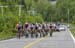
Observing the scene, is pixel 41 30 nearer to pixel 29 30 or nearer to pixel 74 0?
pixel 29 30

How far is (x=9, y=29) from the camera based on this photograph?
6097 centimetres

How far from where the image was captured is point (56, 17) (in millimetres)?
168500

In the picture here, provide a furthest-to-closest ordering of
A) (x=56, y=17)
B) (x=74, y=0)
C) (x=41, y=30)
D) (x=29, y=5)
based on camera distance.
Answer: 1. (x=56, y=17)
2. (x=74, y=0)
3. (x=29, y=5)
4. (x=41, y=30)

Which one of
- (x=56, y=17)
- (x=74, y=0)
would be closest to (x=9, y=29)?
(x=74, y=0)

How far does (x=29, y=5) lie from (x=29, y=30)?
268ft

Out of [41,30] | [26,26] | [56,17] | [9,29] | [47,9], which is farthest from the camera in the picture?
[47,9]

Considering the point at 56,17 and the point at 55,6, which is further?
the point at 55,6

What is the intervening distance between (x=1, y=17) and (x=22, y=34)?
824 inches

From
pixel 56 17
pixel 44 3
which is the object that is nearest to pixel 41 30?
pixel 56 17

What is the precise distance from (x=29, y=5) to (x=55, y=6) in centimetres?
6557

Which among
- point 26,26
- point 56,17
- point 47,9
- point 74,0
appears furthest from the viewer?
point 47,9

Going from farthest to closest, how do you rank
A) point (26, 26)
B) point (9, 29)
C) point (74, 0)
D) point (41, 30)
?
1. point (74, 0)
2. point (9, 29)
3. point (41, 30)
4. point (26, 26)

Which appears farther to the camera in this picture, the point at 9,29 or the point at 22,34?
the point at 9,29

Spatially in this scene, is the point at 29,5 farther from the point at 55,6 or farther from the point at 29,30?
the point at 29,30
